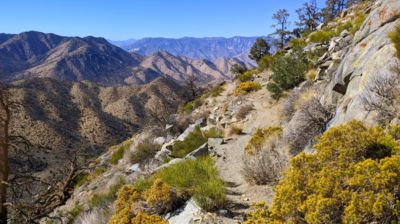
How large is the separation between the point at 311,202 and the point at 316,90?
7.75 meters

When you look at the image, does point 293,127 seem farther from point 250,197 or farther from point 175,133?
point 175,133

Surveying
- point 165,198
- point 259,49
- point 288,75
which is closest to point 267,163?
point 165,198

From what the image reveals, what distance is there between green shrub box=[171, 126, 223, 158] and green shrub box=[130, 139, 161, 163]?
7.71ft

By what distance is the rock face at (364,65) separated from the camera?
6.73 m

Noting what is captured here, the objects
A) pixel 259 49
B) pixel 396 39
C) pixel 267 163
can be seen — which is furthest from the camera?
pixel 259 49

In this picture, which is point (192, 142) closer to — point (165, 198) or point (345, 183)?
point (165, 198)

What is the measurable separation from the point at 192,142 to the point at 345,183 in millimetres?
9682

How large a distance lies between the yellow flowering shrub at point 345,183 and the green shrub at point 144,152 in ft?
38.2

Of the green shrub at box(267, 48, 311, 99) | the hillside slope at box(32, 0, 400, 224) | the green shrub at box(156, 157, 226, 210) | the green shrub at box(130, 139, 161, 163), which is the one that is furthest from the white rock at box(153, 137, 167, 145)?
the green shrub at box(156, 157, 226, 210)

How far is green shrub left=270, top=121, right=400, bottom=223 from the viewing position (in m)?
3.40

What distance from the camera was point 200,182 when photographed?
7.13 m

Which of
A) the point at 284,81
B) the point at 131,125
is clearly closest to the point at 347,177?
the point at 284,81

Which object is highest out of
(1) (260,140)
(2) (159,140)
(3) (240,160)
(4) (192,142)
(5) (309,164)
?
(5) (309,164)

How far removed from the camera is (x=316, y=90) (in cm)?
1090
